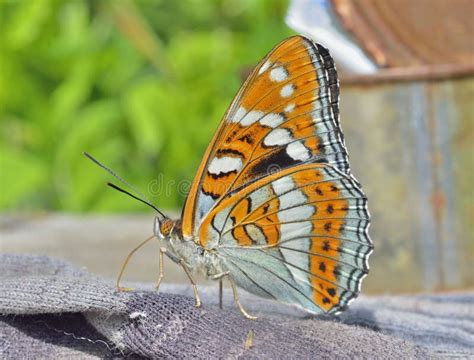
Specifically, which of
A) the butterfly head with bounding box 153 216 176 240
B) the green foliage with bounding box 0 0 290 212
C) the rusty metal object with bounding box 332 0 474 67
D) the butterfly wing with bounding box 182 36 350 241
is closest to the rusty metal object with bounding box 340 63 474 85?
the rusty metal object with bounding box 332 0 474 67

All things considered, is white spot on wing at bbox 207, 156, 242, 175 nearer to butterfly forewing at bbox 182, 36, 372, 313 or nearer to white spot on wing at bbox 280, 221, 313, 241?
butterfly forewing at bbox 182, 36, 372, 313

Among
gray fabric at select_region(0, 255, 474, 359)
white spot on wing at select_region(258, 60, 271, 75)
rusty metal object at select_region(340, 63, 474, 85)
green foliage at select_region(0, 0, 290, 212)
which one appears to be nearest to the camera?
gray fabric at select_region(0, 255, 474, 359)

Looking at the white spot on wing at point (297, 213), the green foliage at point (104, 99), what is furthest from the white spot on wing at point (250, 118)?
the green foliage at point (104, 99)

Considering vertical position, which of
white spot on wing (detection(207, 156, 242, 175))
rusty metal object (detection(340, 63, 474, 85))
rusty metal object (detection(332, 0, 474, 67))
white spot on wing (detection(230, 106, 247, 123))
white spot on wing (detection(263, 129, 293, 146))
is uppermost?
rusty metal object (detection(332, 0, 474, 67))

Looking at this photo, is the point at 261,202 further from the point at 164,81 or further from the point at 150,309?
the point at 164,81

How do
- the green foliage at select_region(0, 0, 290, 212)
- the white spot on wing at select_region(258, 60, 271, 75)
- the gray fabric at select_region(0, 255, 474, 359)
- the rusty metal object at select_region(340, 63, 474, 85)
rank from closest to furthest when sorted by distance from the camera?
the gray fabric at select_region(0, 255, 474, 359) < the white spot on wing at select_region(258, 60, 271, 75) < the rusty metal object at select_region(340, 63, 474, 85) < the green foliage at select_region(0, 0, 290, 212)

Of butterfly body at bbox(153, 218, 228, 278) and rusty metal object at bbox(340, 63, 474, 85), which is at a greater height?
rusty metal object at bbox(340, 63, 474, 85)
